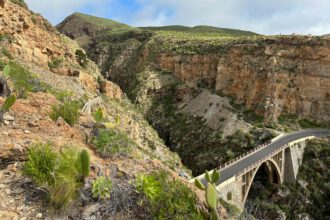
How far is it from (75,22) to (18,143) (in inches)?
5633

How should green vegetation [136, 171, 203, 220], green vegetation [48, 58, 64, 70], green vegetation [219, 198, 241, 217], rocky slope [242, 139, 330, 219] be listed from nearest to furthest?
green vegetation [136, 171, 203, 220] → green vegetation [219, 198, 241, 217] → green vegetation [48, 58, 64, 70] → rocky slope [242, 139, 330, 219]

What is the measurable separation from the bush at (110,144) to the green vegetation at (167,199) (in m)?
2.45

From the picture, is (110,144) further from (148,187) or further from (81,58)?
(81,58)

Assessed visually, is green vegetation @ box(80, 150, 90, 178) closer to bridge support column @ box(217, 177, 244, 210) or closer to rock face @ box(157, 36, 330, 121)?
bridge support column @ box(217, 177, 244, 210)

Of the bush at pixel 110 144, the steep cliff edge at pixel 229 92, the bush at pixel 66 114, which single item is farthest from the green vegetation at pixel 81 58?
the bush at pixel 110 144

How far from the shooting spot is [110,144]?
Answer: 1045 cm

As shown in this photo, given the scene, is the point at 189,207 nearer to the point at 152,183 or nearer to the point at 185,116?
the point at 152,183

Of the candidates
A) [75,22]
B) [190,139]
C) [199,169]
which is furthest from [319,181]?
[75,22]

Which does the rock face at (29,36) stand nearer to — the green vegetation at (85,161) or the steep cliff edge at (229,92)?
the steep cliff edge at (229,92)

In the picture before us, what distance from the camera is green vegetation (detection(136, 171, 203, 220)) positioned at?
23.9 feet

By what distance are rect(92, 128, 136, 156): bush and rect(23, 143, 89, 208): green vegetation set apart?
2.02 meters

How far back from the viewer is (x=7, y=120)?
1037cm

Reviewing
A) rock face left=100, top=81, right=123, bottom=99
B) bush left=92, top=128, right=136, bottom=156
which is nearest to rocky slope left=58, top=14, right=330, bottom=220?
rock face left=100, top=81, right=123, bottom=99

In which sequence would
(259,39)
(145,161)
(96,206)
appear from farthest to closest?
(259,39) → (145,161) → (96,206)
